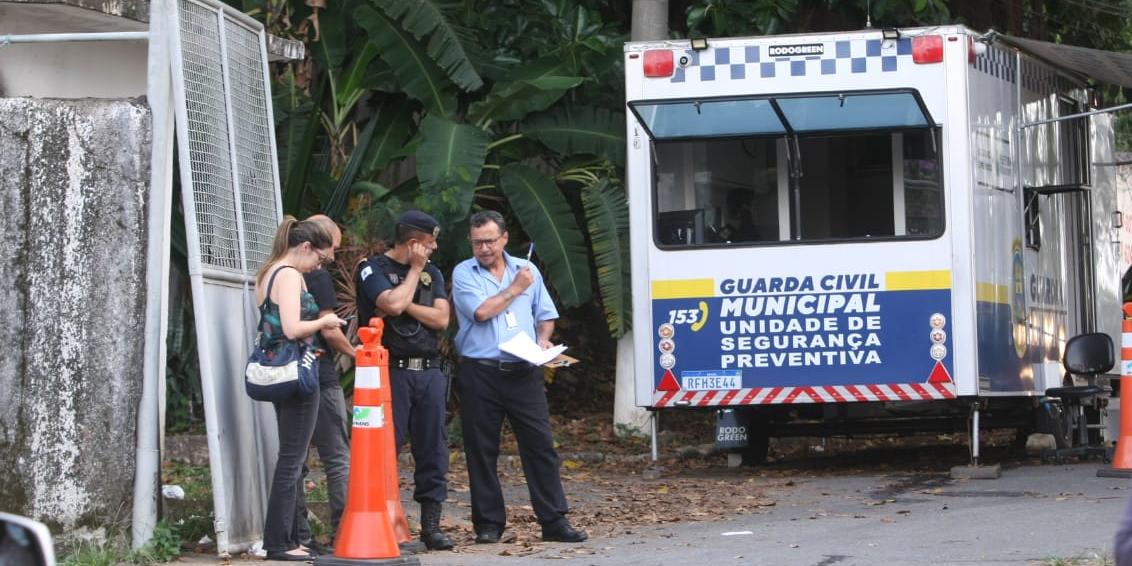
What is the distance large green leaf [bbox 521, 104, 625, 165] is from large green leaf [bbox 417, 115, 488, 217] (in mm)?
713

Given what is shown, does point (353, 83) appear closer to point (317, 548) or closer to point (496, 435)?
point (496, 435)

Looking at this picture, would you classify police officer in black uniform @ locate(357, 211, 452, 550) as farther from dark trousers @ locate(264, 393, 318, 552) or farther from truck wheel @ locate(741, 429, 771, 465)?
truck wheel @ locate(741, 429, 771, 465)

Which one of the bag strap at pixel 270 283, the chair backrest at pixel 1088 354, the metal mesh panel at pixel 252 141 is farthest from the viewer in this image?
the chair backrest at pixel 1088 354

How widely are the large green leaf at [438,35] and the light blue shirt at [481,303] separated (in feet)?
18.4

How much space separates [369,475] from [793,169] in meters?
5.22

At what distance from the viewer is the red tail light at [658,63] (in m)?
11.4

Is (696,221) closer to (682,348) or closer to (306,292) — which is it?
(682,348)

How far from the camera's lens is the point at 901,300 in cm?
1112

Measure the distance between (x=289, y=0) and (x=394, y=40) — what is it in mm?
1105

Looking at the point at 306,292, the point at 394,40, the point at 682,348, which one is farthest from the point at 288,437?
the point at 394,40

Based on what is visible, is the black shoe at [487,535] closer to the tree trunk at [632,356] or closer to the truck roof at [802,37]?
the truck roof at [802,37]

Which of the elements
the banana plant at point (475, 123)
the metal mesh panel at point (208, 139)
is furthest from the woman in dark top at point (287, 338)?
the banana plant at point (475, 123)

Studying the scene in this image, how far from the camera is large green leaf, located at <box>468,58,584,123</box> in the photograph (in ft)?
45.9

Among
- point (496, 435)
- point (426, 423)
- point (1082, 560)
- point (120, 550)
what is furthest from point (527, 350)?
point (1082, 560)
